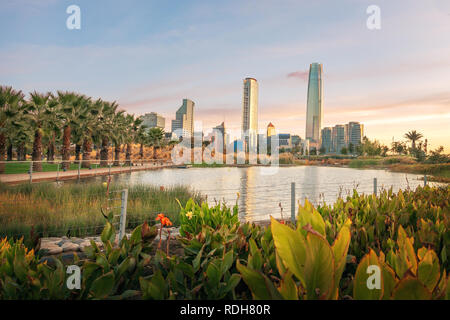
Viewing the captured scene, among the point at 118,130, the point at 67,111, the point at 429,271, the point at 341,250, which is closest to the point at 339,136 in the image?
the point at 118,130

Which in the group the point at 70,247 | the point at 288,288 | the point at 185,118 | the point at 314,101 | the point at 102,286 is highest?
the point at 314,101

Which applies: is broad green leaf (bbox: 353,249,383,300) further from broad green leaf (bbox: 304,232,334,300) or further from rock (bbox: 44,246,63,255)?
rock (bbox: 44,246,63,255)

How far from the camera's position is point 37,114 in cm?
2466

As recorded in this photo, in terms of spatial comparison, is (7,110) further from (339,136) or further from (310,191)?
(339,136)

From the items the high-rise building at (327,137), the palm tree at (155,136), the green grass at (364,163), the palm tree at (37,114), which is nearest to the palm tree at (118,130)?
the palm tree at (37,114)

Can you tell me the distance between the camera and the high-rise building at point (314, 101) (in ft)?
502

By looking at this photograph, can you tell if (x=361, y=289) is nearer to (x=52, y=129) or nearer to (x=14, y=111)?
(x=14, y=111)

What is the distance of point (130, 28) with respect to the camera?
3922mm

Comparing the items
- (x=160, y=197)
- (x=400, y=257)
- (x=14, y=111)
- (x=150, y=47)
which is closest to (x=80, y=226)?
(x=160, y=197)

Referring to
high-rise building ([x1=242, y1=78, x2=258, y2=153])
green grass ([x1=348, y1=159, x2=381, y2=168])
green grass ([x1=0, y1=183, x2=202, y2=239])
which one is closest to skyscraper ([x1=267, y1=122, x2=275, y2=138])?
high-rise building ([x1=242, y1=78, x2=258, y2=153])

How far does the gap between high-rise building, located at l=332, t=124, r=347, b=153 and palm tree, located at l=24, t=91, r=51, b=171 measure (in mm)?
157629

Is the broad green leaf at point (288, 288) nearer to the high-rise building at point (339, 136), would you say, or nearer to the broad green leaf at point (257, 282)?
the broad green leaf at point (257, 282)

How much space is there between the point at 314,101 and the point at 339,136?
1146 inches
